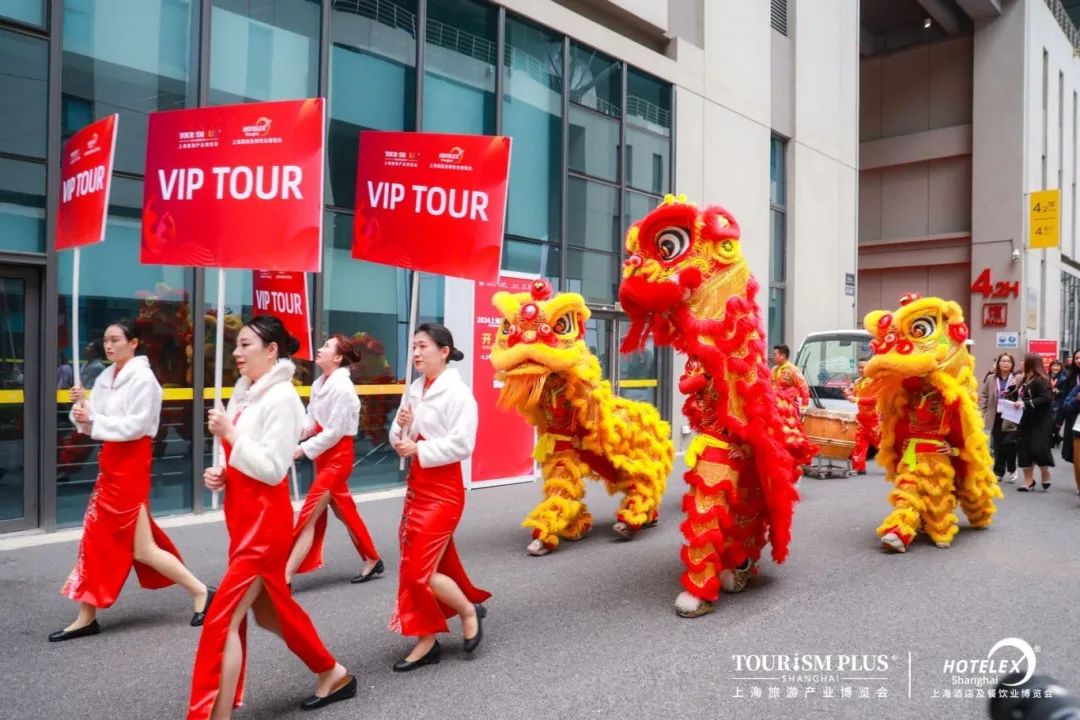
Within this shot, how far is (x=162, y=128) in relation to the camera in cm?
428

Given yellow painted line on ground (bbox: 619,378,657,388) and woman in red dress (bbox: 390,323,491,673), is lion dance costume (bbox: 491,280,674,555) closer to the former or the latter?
woman in red dress (bbox: 390,323,491,673)

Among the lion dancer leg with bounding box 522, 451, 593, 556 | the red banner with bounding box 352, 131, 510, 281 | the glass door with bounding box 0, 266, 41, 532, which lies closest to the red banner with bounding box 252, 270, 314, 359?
the red banner with bounding box 352, 131, 510, 281

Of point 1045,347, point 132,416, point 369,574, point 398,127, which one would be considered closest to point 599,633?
point 369,574

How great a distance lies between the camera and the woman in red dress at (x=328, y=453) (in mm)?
5215

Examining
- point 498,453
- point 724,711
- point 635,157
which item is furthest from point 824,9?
point 724,711

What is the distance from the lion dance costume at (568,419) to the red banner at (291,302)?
1.60 meters

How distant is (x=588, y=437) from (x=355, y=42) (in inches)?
223

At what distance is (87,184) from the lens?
486cm

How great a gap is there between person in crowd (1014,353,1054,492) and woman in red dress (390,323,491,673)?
8194 millimetres

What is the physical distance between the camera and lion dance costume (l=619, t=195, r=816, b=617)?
4.82 m

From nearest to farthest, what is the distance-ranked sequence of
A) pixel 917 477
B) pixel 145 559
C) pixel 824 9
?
1. pixel 145 559
2. pixel 917 477
3. pixel 824 9

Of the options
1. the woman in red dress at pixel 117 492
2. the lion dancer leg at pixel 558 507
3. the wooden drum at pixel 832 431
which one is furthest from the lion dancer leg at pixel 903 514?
the woman in red dress at pixel 117 492

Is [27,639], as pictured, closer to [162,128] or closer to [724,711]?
[162,128]

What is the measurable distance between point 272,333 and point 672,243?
2.58 meters
